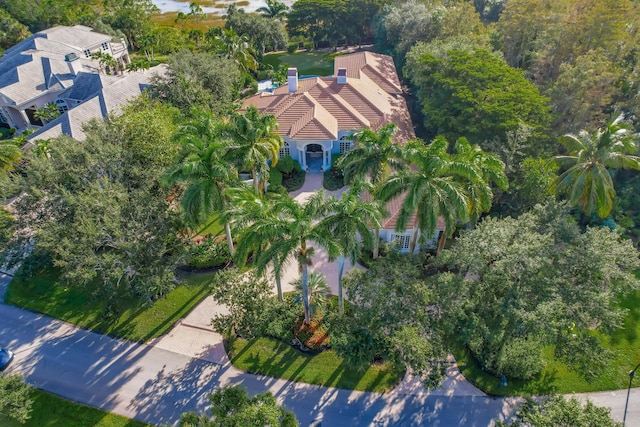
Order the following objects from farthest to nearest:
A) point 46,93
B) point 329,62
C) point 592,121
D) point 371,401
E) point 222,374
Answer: point 329,62
point 46,93
point 592,121
point 222,374
point 371,401

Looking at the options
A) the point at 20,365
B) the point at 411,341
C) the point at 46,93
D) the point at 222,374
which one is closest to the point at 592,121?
the point at 411,341

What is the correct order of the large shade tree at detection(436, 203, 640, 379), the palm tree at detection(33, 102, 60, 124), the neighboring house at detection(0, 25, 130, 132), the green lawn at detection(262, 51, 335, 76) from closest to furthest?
the large shade tree at detection(436, 203, 640, 379) → the palm tree at detection(33, 102, 60, 124) → the neighboring house at detection(0, 25, 130, 132) → the green lawn at detection(262, 51, 335, 76)

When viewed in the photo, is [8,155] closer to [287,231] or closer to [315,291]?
[287,231]

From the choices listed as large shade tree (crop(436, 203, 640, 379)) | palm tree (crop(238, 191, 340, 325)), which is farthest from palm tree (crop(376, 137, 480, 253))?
palm tree (crop(238, 191, 340, 325))

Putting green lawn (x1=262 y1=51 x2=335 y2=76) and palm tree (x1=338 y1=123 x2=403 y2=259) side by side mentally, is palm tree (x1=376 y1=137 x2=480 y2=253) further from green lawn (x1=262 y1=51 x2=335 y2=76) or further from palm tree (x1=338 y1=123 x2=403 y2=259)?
green lawn (x1=262 y1=51 x2=335 y2=76)

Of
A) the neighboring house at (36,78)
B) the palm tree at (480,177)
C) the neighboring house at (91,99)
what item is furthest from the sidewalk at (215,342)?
the neighboring house at (36,78)

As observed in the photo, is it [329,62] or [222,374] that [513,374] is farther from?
[329,62]
